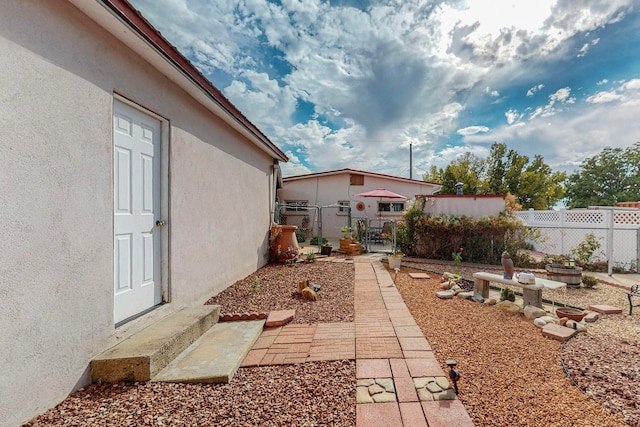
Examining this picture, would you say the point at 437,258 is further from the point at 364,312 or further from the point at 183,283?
the point at 183,283

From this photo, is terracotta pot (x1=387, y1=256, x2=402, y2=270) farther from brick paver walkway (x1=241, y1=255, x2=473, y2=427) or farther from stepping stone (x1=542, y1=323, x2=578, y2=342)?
stepping stone (x1=542, y1=323, x2=578, y2=342)

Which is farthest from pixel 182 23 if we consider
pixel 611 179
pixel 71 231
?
pixel 611 179

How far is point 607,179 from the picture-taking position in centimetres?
2927

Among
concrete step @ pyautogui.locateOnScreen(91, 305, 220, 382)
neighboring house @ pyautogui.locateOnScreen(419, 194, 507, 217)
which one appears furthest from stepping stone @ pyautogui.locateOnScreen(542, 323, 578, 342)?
neighboring house @ pyautogui.locateOnScreen(419, 194, 507, 217)

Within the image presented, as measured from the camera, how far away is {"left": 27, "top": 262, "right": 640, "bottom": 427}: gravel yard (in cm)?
173

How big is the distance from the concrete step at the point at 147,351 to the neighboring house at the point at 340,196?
12190 millimetres

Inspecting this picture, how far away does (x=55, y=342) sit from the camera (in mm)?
1860

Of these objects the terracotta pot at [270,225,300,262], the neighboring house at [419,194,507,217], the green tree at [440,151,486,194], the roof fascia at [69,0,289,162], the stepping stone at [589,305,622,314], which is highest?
the green tree at [440,151,486,194]

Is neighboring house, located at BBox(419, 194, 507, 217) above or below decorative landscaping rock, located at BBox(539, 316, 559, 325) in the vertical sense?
above

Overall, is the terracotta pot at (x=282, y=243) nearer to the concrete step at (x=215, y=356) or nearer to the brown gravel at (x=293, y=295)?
the brown gravel at (x=293, y=295)

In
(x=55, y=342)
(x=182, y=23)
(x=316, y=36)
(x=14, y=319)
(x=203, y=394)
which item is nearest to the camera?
(x=14, y=319)

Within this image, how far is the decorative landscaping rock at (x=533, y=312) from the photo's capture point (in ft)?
11.6

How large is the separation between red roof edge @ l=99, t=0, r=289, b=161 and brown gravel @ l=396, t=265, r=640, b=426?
13.7ft

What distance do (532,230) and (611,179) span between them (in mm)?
34166
